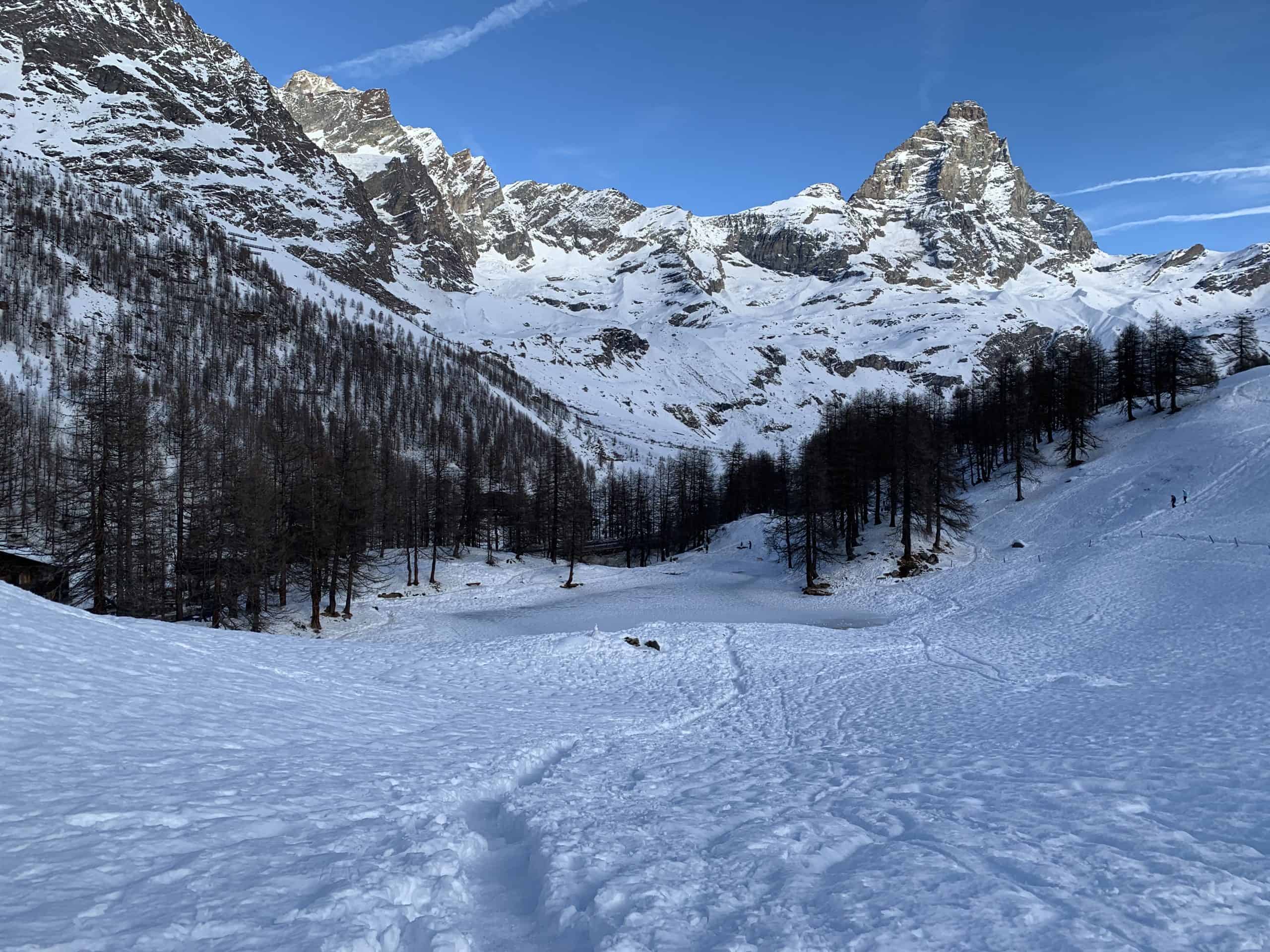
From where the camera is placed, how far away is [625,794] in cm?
789

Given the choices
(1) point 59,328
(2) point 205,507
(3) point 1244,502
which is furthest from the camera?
(1) point 59,328

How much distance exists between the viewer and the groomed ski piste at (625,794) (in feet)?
14.1

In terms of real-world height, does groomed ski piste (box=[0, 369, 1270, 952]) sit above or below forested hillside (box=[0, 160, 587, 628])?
below

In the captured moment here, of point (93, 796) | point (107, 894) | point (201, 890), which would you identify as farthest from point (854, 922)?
point (93, 796)

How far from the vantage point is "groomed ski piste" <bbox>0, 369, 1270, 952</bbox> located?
169 inches

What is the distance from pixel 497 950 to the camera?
4340 mm

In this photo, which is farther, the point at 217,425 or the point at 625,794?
the point at 217,425

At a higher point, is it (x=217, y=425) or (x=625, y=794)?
(x=217, y=425)

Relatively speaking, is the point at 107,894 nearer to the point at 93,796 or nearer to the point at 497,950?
the point at 93,796

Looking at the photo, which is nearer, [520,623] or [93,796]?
[93,796]

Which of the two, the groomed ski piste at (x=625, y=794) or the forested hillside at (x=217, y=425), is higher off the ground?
the forested hillside at (x=217, y=425)

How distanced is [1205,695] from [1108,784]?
734cm

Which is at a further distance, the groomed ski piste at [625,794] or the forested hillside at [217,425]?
the forested hillside at [217,425]

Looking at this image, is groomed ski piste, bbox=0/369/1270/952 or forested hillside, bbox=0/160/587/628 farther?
forested hillside, bbox=0/160/587/628
